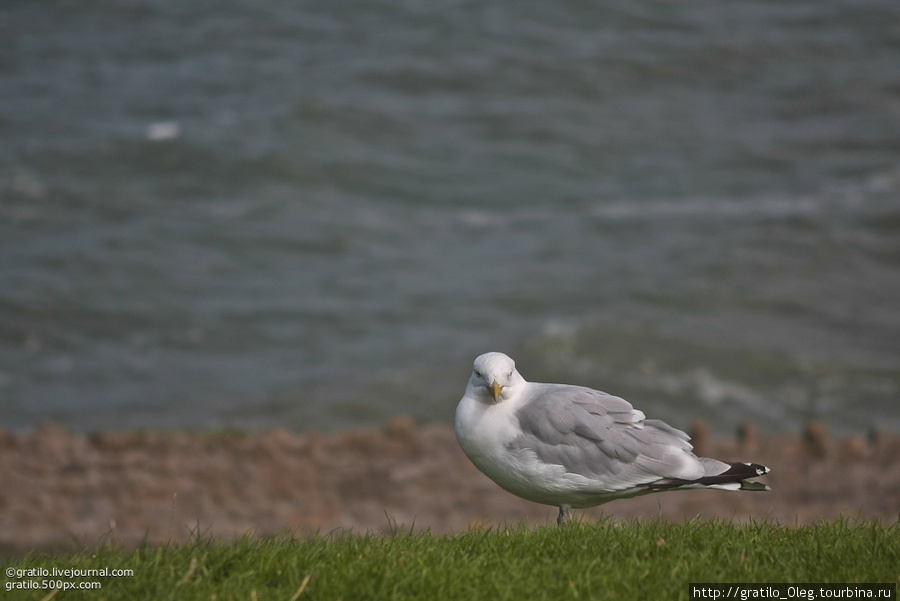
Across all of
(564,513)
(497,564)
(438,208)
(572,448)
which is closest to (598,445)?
(572,448)

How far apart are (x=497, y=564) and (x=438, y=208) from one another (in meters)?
20.8

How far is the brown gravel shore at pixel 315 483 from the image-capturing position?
10891mm

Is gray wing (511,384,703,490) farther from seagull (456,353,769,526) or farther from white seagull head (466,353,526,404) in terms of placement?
white seagull head (466,353,526,404)

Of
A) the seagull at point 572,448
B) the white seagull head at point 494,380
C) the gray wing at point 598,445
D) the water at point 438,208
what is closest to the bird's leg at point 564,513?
the seagull at point 572,448

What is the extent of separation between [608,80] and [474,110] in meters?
4.66

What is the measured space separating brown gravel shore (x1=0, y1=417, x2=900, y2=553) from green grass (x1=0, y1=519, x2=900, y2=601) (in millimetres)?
5825

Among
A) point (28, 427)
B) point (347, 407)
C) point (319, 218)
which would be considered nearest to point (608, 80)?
point (319, 218)

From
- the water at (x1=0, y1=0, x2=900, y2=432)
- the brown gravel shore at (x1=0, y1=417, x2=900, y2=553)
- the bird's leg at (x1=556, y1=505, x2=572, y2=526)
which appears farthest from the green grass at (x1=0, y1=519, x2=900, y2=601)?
the water at (x1=0, y1=0, x2=900, y2=432)

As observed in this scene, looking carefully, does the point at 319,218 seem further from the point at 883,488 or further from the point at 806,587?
the point at 806,587

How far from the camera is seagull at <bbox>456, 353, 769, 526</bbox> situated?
504 centimetres

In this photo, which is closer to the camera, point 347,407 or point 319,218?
point 347,407

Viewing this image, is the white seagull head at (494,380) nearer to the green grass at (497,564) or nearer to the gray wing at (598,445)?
the gray wing at (598,445)

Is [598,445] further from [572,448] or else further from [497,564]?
[497,564]

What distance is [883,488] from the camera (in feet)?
37.5
